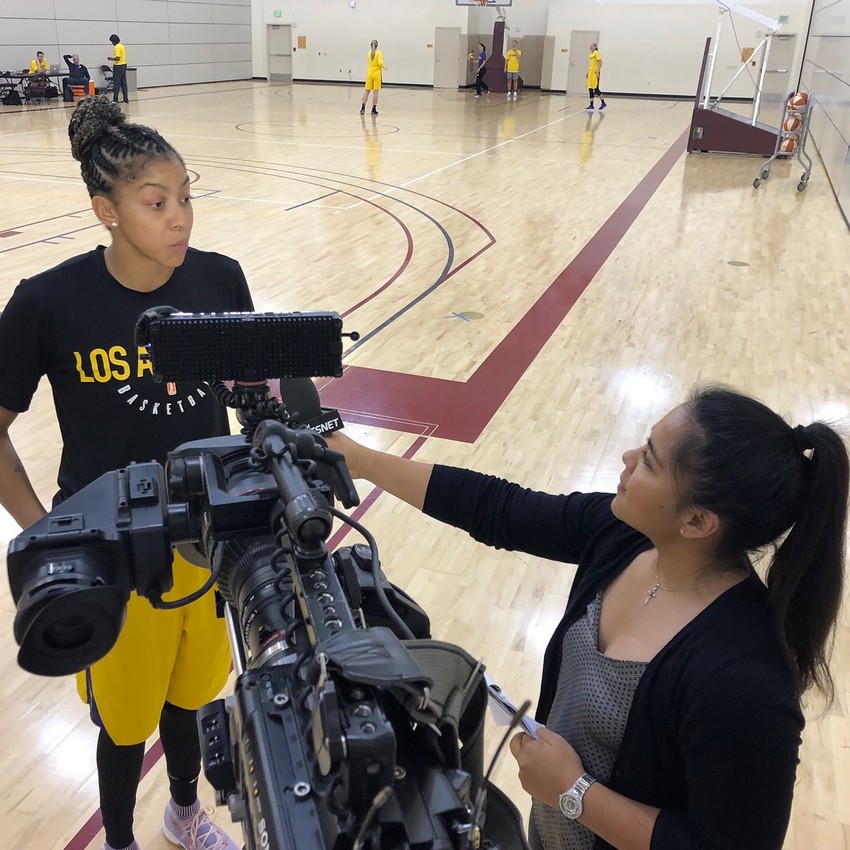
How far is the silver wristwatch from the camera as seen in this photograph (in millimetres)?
1169

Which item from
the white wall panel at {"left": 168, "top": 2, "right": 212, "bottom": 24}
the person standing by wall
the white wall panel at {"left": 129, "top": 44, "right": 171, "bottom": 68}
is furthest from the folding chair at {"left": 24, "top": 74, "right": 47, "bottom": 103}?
the person standing by wall

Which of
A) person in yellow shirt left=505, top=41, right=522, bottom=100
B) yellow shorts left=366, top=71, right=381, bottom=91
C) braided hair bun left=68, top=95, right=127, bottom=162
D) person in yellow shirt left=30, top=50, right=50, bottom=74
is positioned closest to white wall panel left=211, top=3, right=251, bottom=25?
person in yellow shirt left=30, top=50, right=50, bottom=74

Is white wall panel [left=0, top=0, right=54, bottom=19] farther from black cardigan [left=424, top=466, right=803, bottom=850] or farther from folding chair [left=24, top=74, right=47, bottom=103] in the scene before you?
black cardigan [left=424, top=466, right=803, bottom=850]

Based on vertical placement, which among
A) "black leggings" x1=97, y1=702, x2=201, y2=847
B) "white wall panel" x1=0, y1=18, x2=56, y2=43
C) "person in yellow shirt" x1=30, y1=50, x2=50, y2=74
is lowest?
"black leggings" x1=97, y1=702, x2=201, y2=847

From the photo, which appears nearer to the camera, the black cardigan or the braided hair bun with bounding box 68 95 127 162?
the black cardigan

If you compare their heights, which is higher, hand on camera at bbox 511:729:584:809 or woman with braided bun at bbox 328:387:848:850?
woman with braided bun at bbox 328:387:848:850

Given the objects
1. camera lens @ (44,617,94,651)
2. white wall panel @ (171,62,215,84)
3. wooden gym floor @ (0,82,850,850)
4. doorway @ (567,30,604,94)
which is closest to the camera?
camera lens @ (44,617,94,651)

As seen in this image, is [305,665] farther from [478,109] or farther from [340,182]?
[478,109]

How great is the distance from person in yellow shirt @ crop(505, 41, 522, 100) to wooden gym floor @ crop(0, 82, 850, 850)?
30.8ft

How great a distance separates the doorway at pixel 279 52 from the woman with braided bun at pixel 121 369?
2481 centimetres

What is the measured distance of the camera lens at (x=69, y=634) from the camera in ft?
2.60

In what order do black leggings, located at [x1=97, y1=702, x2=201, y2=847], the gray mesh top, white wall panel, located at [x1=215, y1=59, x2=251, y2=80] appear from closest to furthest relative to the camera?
1. the gray mesh top
2. black leggings, located at [x1=97, y1=702, x2=201, y2=847]
3. white wall panel, located at [x1=215, y1=59, x2=251, y2=80]

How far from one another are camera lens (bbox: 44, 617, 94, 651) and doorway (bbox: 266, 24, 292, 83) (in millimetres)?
25941

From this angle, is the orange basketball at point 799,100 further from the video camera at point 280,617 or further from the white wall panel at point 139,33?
the white wall panel at point 139,33
